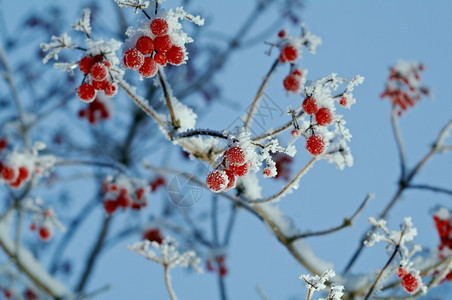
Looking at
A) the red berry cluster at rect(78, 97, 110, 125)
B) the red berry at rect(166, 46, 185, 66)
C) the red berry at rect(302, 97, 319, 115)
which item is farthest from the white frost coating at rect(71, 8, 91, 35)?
the red berry cluster at rect(78, 97, 110, 125)

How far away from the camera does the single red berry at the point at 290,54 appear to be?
235 centimetres

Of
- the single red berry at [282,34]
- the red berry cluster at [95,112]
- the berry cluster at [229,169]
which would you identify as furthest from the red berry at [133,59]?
the red berry cluster at [95,112]

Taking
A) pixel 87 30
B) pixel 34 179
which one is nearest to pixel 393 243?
pixel 87 30

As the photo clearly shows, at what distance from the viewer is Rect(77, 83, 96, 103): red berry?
1.90 m

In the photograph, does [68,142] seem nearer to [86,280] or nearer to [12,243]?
[86,280]

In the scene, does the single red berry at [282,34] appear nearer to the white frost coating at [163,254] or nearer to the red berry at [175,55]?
the red berry at [175,55]

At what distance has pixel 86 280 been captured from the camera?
5082mm

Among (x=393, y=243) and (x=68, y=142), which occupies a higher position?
(x=68, y=142)

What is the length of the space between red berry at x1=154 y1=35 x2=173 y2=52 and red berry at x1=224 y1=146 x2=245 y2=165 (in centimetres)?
54

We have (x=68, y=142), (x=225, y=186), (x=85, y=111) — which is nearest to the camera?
(x=225, y=186)

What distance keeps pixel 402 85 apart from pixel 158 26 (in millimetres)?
2863

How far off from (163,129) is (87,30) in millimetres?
582

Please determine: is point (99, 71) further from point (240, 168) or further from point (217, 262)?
point (217, 262)

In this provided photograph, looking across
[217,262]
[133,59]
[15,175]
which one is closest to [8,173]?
[15,175]
